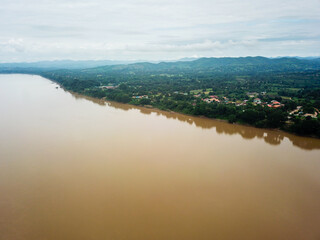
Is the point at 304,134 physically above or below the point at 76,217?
above

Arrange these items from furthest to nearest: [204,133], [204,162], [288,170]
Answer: [204,133], [204,162], [288,170]

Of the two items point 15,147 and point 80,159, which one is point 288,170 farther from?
point 15,147

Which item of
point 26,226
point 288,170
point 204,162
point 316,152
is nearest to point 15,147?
point 26,226

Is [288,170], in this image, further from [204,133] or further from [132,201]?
[132,201]

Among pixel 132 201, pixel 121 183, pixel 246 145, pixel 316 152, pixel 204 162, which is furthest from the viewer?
pixel 246 145

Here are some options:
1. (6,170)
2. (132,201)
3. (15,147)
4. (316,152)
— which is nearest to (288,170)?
(316,152)

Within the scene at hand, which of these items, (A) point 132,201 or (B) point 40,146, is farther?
(B) point 40,146
